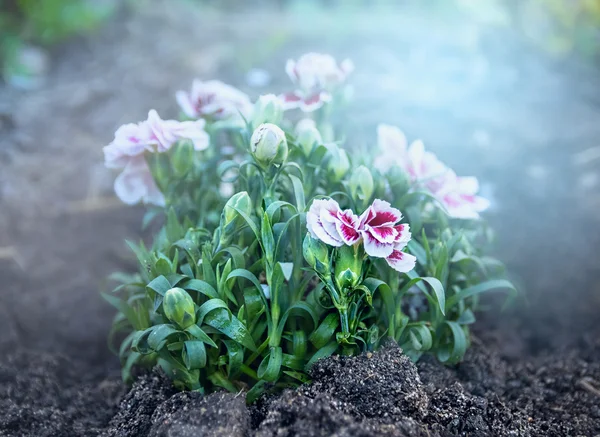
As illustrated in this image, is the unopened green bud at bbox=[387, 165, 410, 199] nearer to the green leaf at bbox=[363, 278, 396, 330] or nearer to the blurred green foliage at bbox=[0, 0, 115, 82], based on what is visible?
the green leaf at bbox=[363, 278, 396, 330]

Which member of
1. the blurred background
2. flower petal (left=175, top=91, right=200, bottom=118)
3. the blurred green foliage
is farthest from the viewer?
the blurred green foliage

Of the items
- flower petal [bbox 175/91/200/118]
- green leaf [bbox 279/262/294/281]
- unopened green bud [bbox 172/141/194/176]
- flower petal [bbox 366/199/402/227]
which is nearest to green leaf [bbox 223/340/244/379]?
green leaf [bbox 279/262/294/281]

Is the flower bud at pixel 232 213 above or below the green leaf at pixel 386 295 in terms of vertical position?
above

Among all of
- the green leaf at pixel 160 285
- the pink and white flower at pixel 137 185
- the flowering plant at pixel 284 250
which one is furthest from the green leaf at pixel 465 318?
the pink and white flower at pixel 137 185

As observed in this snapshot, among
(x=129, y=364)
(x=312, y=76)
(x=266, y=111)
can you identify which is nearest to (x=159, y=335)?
(x=129, y=364)

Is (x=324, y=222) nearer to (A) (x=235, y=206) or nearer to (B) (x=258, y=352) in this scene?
(A) (x=235, y=206)

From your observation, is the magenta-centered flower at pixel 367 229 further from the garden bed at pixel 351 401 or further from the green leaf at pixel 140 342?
the green leaf at pixel 140 342
